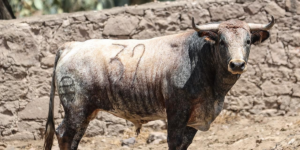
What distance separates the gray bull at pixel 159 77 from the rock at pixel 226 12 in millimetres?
2276

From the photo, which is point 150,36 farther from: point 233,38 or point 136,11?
point 233,38

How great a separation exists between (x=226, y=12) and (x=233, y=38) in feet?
9.45

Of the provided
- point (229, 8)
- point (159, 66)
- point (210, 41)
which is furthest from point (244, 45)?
point (229, 8)

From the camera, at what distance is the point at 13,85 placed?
8188mm

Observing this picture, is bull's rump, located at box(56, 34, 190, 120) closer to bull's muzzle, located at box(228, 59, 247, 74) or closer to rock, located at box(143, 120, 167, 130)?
bull's muzzle, located at box(228, 59, 247, 74)

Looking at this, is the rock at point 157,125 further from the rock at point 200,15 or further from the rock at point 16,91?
the rock at point 16,91

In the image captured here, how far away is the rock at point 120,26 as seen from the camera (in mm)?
8188

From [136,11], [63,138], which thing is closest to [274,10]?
[136,11]

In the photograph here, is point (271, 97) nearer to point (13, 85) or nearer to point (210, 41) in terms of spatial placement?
point (210, 41)

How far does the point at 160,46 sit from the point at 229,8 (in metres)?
2.53

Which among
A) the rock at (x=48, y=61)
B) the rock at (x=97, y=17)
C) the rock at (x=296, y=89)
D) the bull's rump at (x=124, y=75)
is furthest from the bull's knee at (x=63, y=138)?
the rock at (x=296, y=89)

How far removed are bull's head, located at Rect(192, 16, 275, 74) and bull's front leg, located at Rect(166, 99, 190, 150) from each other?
1.96ft

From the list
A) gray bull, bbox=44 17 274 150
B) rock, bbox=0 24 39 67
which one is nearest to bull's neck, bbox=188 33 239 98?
gray bull, bbox=44 17 274 150

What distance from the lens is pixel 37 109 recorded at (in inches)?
322
